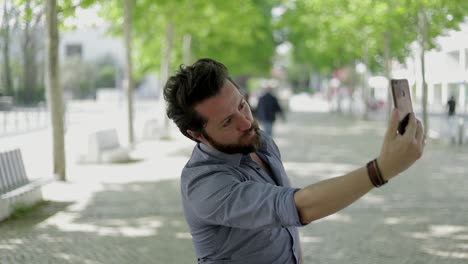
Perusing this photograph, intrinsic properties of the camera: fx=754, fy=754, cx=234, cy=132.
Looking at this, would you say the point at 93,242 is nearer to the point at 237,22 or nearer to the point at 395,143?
the point at 395,143

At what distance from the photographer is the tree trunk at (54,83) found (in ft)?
45.0

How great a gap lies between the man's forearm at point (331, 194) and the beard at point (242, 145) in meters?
0.34

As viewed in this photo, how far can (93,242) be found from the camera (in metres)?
8.41

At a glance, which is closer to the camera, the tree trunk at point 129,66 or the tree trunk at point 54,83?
the tree trunk at point 54,83

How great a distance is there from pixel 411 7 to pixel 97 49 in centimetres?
6755

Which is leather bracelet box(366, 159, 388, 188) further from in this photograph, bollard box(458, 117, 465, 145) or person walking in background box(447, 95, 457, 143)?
bollard box(458, 117, 465, 145)

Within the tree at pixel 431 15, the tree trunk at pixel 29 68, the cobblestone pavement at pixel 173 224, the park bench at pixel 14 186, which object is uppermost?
the tree at pixel 431 15

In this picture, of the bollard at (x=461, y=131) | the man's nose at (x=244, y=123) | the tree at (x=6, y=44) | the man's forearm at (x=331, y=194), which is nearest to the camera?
the man's forearm at (x=331, y=194)

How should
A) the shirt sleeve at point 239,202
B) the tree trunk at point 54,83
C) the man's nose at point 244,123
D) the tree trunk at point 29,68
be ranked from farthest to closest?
the tree trunk at point 29,68
the tree trunk at point 54,83
the man's nose at point 244,123
the shirt sleeve at point 239,202

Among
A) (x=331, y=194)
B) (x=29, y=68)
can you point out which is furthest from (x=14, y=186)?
(x=29, y=68)

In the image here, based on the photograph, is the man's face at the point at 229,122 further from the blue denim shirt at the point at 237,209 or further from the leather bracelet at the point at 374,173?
the leather bracelet at the point at 374,173

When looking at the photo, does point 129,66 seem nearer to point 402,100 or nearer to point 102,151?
point 102,151

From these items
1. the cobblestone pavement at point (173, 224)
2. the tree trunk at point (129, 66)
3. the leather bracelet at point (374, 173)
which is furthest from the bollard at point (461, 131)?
the leather bracelet at point (374, 173)

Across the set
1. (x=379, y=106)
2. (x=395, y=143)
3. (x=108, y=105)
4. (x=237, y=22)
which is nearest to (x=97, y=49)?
(x=108, y=105)
